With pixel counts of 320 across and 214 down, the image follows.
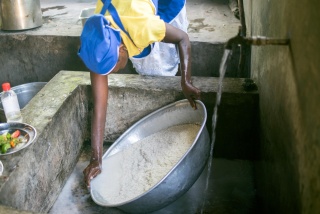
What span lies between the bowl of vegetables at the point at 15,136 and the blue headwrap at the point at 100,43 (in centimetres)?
66

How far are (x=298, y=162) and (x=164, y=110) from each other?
1.64m

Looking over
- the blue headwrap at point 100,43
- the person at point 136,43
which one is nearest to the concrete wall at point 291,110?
the person at point 136,43

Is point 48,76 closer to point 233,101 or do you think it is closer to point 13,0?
point 13,0

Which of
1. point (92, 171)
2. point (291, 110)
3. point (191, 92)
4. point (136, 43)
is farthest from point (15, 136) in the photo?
point (291, 110)

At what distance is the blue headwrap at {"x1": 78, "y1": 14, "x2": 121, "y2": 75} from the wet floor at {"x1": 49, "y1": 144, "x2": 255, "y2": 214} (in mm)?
1115

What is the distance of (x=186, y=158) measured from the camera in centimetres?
226

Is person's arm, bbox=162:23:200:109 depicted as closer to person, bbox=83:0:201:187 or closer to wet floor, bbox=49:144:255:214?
person, bbox=83:0:201:187

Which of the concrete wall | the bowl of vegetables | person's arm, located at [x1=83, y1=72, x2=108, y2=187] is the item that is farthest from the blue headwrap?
the concrete wall

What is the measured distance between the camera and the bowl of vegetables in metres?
2.28

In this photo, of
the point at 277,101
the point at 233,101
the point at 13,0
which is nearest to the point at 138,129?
the point at 233,101

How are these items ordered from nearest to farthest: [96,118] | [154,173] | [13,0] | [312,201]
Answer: [312,201], [154,173], [96,118], [13,0]

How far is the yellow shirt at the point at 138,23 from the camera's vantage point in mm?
2342

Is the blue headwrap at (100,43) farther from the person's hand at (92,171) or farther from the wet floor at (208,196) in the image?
the wet floor at (208,196)

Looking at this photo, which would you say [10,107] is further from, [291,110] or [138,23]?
[291,110]
